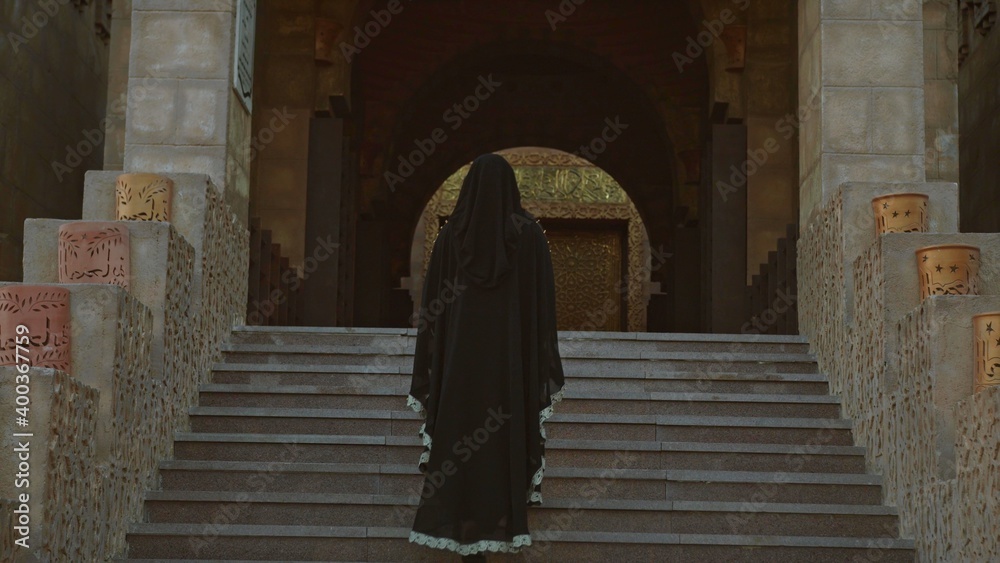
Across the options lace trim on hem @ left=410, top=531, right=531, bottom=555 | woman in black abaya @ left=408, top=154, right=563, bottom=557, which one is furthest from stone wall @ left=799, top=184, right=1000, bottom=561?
lace trim on hem @ left=410, top=531, right=531, bottom=555

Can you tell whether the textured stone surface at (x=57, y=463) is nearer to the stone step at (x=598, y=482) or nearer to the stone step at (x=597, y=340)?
the stone step at (x=598, y=482)

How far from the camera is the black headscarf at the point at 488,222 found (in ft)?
17.0

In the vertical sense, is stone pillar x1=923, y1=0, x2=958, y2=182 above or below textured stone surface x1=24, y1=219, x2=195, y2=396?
above

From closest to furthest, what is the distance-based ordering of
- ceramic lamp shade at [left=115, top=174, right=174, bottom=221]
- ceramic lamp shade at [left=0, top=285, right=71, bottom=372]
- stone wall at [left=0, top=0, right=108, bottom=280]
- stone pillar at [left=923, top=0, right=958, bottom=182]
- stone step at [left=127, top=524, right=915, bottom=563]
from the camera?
ceramic lamp shade at [left=0, top=285, right=71, bottom=372], stone step at [left=127, top=524, right=915, bottom=563], ceramic lamp shade at [left=115, top=174, right=174, bottom=221], stone pillar at [left=923, top=0, right=958, bottom=182], stone wall at [left=0, top=0, right=108, bottom=280]

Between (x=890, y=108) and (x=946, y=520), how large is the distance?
302cm

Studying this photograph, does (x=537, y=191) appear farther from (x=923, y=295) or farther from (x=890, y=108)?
(x=923, y=295)

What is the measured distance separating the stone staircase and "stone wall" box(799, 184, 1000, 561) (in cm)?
21

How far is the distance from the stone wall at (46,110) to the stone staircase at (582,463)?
14.9 feet

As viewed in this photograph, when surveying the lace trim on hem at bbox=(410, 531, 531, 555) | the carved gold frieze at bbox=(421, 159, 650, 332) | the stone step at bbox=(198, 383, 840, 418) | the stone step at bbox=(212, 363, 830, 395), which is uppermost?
the carved gold frieze at bbox=(421, 159, 650, 332)

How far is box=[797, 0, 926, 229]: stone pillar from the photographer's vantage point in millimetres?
7477

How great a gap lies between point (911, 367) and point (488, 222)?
79.0 inches

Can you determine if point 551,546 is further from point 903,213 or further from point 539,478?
point 903,213

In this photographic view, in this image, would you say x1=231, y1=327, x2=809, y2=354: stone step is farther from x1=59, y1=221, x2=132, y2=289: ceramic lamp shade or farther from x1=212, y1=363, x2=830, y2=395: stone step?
x1=59, y1=221, x2=132, y2=289: ceramic lamp shade

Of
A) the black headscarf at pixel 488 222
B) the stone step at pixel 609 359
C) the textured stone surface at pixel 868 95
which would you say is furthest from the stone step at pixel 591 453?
the textured stone surface at pixel 868 95
